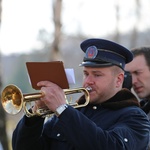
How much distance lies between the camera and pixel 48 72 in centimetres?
348

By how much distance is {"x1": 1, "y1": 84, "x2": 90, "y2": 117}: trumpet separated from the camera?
11.3ft

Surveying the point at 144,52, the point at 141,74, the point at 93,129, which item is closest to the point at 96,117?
the point at 93,129

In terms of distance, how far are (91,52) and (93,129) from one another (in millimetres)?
747

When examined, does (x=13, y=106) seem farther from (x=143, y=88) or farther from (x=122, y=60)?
(x=143, y=88)

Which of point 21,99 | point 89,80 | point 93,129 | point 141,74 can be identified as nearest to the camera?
point 93,129

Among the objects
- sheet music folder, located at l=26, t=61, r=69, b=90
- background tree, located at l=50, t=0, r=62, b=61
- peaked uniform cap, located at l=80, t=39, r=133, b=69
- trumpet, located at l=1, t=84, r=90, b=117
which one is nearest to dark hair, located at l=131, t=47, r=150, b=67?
peaked uniform cap, located at l=80, t=39, r=133, b=69

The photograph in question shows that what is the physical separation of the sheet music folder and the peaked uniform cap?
0.97ft

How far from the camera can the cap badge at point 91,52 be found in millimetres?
3783

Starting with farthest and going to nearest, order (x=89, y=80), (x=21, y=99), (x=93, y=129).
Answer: (x=89, y=80) < (x=21, y=99) < (x=93, y=129)

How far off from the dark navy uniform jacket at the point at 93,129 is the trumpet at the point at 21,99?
0.41 feet

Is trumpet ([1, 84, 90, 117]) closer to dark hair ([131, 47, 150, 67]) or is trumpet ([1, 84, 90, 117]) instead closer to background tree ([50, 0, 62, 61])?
dark hair ([131, 47, 150, 67])

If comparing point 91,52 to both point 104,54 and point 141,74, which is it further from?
point 141,74

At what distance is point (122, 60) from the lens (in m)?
3.83

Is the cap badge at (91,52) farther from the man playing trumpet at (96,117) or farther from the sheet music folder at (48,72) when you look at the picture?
the sheet music folder at (48,72)
